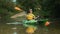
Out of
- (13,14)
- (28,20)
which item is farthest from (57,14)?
(28,20)

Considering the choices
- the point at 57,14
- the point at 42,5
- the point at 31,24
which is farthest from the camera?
the point at 42,5

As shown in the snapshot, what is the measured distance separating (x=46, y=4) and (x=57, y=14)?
1.98 meters

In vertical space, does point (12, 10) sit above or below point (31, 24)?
below

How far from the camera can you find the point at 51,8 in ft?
102

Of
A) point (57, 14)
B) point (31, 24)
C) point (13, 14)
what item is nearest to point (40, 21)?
point (31, 24)

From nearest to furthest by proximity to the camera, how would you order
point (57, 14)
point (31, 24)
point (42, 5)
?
point (31, 24), point (57, 14), point (42, 5)

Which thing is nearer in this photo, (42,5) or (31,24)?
(31,24)

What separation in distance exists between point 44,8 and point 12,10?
4.31 m

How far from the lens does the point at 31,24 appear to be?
20.5m

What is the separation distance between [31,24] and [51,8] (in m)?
11.1

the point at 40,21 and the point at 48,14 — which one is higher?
the point at 40,21

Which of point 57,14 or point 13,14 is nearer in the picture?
point 57,14

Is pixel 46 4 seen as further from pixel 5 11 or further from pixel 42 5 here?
pixel 5 11

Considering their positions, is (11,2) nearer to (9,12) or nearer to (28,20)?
(9,12)
